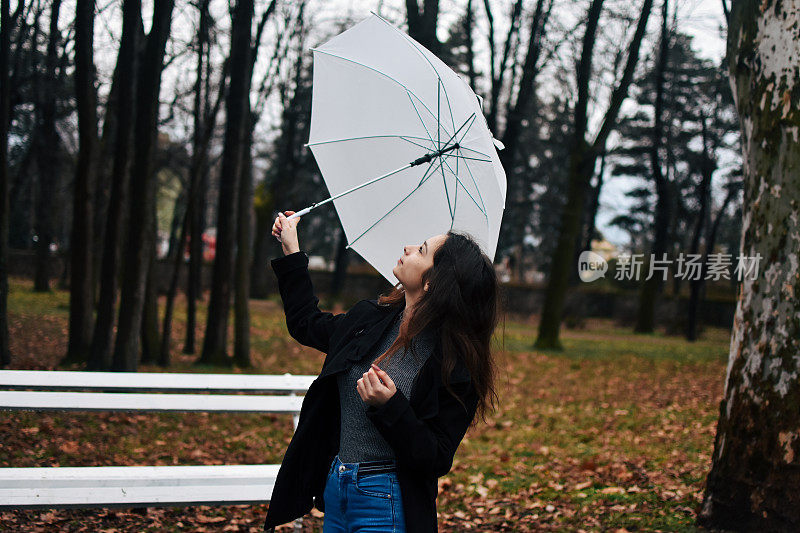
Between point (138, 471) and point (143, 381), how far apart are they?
0.80 meters

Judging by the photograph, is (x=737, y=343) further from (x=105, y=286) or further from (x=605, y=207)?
(x=605, y=207)

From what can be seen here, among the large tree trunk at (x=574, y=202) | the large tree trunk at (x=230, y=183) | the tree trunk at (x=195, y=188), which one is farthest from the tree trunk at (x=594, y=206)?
the large tree trunk at (x=230, y=183)

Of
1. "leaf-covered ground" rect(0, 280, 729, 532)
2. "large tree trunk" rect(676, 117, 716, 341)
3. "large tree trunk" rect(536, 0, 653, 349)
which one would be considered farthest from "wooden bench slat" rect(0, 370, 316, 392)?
"large tree trunk" rect(676, 117, 716, 341)

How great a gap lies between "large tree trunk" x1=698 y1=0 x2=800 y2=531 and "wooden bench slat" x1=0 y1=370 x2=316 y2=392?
272 cm

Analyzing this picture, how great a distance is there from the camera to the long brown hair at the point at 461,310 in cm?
254

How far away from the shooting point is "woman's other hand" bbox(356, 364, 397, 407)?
232cm

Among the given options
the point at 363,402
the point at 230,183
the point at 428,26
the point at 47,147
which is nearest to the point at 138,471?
the point at 363,402

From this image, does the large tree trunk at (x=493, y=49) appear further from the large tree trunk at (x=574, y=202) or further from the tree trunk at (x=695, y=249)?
the tree trunk at (x=695, y=249)

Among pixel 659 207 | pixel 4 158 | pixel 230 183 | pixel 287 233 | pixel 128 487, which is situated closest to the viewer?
pixel 287 233

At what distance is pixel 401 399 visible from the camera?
7.65 ft

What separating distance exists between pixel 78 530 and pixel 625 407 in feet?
26.4

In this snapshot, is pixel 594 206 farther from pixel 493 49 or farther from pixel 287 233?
pixel 287 233

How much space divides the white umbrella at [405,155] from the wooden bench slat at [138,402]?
163 centimetres

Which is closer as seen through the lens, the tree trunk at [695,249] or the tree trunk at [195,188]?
the tree trunk at [195,188]
